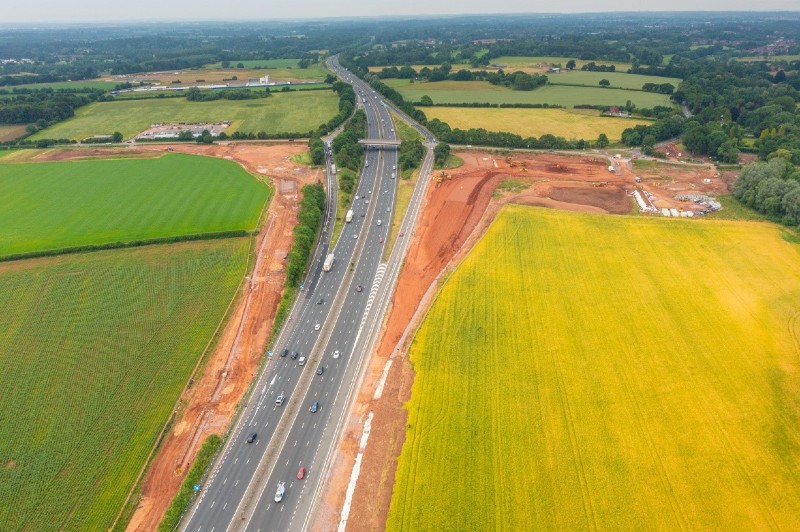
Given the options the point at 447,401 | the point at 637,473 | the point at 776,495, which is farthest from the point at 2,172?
the point at 776,495

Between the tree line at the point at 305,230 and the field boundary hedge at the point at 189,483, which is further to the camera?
the tree line at the point at 305,230

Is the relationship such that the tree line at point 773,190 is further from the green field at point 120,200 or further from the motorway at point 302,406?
the green field at point 120,200

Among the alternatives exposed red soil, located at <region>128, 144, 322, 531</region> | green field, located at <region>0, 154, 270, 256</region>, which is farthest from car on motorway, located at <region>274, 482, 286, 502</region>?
green field, located at <region>0, 154, 270, 256</region>

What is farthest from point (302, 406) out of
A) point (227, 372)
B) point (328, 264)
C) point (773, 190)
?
point (773, 190)

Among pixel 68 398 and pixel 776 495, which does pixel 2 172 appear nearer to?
pixel 68 398

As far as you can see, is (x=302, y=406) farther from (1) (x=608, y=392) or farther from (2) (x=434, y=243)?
(2) (x=434, y=243)

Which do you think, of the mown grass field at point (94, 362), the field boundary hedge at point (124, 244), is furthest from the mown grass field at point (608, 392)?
the field boundary hedge at point (124, 244)

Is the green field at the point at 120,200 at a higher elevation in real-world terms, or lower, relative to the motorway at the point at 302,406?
higher
